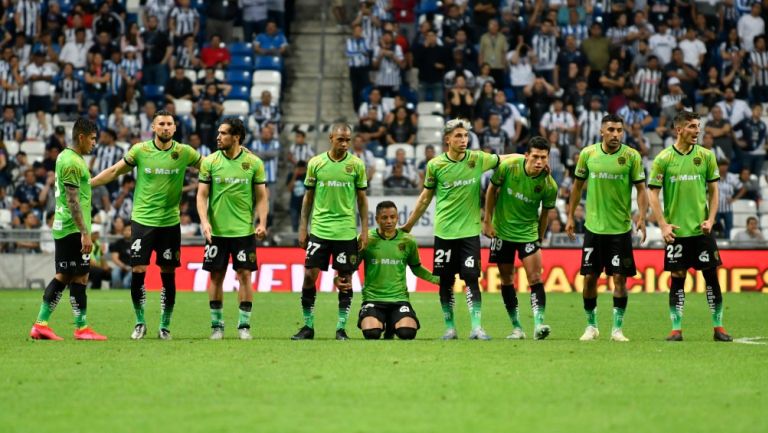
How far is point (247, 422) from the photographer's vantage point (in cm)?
937

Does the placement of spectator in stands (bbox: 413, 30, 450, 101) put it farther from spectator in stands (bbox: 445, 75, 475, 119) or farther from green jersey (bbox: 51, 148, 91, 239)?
green jersey (bbox: 51, 148, 91, 239)

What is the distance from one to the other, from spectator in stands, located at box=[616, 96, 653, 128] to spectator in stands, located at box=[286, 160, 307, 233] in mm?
7565

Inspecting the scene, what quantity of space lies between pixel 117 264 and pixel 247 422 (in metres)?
19.7

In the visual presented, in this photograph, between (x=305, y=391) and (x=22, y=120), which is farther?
(x=22, y=120)

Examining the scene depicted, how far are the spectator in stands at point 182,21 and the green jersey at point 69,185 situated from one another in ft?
61.2

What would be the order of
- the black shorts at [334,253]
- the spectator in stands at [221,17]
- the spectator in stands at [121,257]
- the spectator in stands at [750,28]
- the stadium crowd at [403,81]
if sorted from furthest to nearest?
1. the spectator in stands at [221,17]
2. the spectator in stands at [750,28]
3. the stadium crowd at [403,81]
4. the spectator in stands at [121,257]
5. the black shorts at [334,253]

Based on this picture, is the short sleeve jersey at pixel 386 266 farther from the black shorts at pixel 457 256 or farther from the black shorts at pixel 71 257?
the black shorts at pixel 71 257

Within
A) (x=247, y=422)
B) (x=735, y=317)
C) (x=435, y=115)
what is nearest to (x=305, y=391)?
(x=247, y=422)

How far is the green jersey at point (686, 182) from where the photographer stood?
51.4ft

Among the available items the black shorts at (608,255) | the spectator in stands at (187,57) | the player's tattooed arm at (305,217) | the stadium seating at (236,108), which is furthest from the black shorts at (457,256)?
the spectator in stands at (187,57)

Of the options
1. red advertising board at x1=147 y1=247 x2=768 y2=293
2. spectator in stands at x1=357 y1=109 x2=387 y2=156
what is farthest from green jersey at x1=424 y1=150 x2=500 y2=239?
spectator in stands at x1=357 y1=109 x2=387 y2=156

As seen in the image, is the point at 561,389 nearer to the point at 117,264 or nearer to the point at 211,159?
the point at 211,159

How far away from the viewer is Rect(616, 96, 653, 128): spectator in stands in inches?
1244

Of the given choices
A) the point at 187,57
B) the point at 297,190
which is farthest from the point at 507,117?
the point at 187,57
